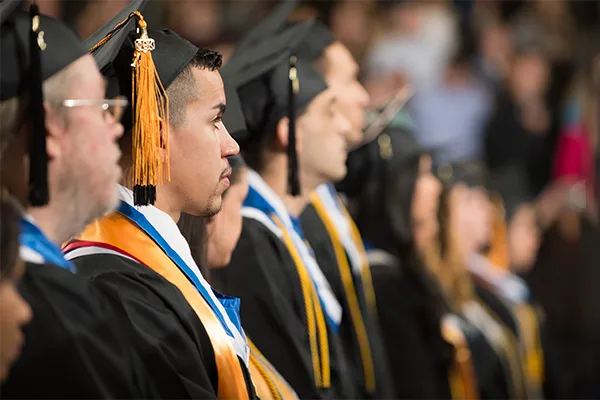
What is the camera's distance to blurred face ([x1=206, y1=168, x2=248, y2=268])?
3.76 metres

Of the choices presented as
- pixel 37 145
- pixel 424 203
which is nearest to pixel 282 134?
pixel 424 203

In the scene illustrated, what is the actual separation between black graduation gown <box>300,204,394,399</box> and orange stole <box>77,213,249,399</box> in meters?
2.32

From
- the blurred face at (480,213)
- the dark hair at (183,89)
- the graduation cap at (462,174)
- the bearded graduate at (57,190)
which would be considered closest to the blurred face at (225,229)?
the dark hair at (183,89)

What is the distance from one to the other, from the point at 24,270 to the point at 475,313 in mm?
5125

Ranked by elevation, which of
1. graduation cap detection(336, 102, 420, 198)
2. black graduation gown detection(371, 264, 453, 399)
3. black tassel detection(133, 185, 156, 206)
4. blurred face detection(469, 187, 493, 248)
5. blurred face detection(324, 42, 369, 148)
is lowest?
black graduation gown detection(371, 264, 453, 399)

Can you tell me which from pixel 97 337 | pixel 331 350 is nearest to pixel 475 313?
pixel 331 350

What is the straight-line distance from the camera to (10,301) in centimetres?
225

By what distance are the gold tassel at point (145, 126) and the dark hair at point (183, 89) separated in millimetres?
175

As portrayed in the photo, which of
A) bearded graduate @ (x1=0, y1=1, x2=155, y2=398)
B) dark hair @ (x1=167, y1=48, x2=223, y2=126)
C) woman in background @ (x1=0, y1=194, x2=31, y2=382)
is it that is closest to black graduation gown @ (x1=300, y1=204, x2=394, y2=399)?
dark hair @ (x1=167, y1=48, x2=223, y2=126)

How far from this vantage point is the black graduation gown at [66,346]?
2283 mm

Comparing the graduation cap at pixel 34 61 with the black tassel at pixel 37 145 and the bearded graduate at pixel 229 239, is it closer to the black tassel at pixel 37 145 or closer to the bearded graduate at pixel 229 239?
the black tassel at pixel 37 145

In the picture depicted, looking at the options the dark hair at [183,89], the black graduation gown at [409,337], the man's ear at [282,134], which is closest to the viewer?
the dark hair at [183,89]

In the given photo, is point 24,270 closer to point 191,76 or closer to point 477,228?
point 191,76

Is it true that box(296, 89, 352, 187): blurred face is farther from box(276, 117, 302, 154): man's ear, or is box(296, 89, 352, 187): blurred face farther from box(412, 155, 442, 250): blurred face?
box(412, 155, 442, 250): blurred face
